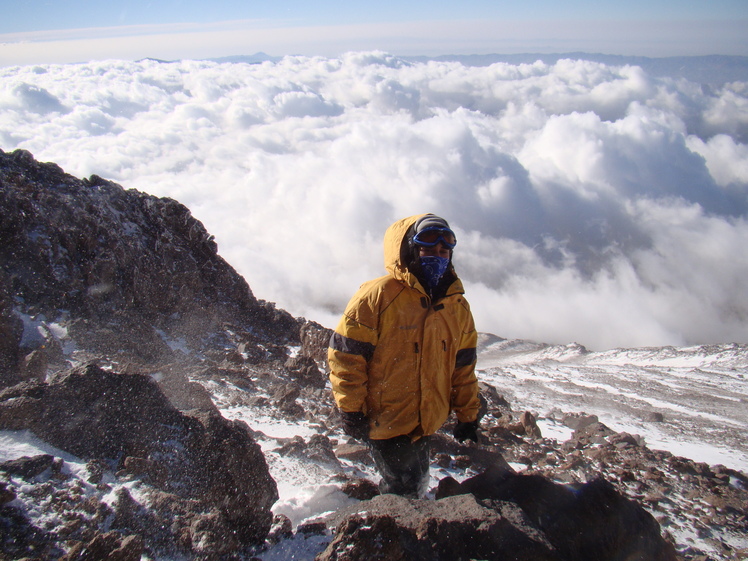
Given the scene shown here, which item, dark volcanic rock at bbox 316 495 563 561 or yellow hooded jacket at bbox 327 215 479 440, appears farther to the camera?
yellow hooded jacket at bbox 327 215 479 440

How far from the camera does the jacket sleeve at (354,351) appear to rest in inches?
118

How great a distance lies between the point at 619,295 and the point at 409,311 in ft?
664

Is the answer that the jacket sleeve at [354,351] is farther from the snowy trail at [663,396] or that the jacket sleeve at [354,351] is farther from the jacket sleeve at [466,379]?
the snowy trail at [663,396]

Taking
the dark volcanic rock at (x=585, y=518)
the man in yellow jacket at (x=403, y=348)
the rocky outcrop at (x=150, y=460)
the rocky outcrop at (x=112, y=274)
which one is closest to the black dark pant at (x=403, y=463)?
the man in yellow jacket at (x=403, y=348)

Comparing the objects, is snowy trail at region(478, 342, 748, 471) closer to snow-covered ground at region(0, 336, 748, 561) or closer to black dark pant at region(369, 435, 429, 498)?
snow-covered ground at region(0, 336, 748, 561)

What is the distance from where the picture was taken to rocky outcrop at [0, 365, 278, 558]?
10.0ft

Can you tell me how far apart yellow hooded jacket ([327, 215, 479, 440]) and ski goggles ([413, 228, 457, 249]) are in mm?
140

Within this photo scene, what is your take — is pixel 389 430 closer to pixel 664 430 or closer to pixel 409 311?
pixel 409 311

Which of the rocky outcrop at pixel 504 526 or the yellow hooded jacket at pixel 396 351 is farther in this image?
the yellow hooded jacket at pixel 396 351

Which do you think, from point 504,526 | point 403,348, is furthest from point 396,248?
point 504,526

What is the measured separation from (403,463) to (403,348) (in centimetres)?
109

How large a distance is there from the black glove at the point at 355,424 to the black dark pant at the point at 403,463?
0.23 m

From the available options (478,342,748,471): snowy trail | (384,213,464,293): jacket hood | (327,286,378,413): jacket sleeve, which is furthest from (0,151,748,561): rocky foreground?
(478,342,748,471): snowy trail

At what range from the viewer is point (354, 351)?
3.01 metres
